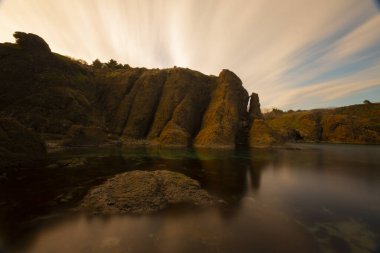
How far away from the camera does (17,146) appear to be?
1658 inches

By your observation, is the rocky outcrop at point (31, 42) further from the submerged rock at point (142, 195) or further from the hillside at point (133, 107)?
the submerged rock at point (142, 195)

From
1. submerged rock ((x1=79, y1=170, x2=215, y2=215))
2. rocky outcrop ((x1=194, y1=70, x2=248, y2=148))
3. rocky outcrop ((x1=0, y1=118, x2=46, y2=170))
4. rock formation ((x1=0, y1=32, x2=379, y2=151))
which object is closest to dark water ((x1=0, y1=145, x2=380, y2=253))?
submerged rock ((x1=79, y1=170, x2=215, y2=215))

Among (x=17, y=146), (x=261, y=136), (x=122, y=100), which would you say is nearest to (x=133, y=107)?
(x=122, y=100)

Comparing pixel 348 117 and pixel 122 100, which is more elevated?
pixel 122 100

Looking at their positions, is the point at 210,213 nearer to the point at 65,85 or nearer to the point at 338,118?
the point at 65,85

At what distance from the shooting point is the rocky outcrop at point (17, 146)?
3871cm

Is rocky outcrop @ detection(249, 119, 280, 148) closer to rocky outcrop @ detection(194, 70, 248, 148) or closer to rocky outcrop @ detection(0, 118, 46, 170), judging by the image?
rocky outcrop @ detection(194, 70, 248, 148)

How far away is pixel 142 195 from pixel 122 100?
322ft

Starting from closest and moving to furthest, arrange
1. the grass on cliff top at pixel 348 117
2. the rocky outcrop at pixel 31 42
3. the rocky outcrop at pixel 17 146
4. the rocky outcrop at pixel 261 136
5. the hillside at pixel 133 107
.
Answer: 1. the rocky outcrop at pixel 17 146
2. the hillside at pixel 133 107
3. the rocky outcrop at pixel 261 136
4. the rocky outcrop at pixel 31 42
5. the grass on cliff top at pixel 348 117

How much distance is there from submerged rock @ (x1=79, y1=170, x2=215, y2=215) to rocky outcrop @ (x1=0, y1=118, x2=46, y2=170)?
2429 cm

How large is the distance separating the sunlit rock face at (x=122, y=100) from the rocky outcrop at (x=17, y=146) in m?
31.4

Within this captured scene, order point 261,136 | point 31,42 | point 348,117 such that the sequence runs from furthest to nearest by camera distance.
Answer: point 348,117 → point 31,42 → point 261,136

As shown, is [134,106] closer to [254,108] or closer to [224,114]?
[224,114]

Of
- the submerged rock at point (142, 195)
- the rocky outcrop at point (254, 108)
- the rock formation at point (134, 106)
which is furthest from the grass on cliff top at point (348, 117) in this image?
the submerged rock at point (142, 195)
